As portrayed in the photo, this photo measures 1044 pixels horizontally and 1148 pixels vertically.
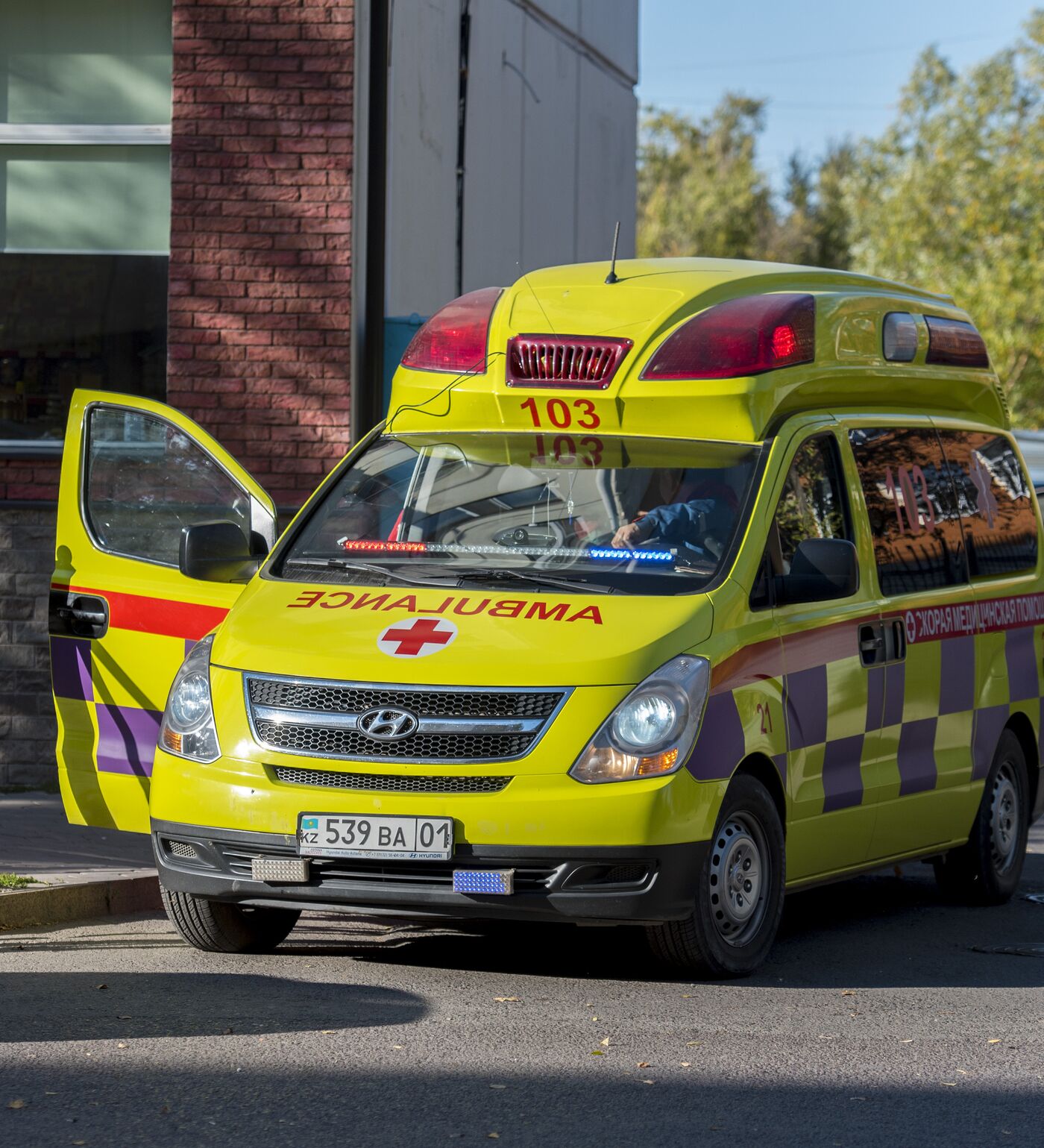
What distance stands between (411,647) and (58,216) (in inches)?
261

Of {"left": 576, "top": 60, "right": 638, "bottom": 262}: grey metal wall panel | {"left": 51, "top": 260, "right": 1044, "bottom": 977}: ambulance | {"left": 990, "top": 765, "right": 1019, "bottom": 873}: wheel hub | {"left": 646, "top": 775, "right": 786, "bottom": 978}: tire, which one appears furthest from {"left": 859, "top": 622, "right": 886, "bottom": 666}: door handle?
{"left": 576, "top": 60, "right": 638, "bottom": 262}: grey metal wall panel

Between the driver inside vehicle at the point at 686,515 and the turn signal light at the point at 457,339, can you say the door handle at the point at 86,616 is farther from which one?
the driver inside vehicle at the point at 686,515

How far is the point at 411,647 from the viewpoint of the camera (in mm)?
6199

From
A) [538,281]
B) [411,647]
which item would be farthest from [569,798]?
[538,281]

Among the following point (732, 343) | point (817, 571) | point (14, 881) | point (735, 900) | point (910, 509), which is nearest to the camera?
point (735, 900)

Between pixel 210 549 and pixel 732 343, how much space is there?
1.98 meters

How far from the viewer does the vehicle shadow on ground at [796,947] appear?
6781mm

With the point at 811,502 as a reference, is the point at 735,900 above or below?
below

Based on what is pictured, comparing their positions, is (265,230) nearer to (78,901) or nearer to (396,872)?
(78,901)

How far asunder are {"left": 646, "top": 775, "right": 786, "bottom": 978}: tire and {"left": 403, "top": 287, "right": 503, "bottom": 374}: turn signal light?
1.94 meters

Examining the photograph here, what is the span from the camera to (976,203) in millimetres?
46562

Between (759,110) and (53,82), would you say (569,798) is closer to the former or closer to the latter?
(53,82)

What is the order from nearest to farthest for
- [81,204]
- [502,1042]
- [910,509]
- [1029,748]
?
[502,1042] < [910,509] < [1029,748] < [81,204]

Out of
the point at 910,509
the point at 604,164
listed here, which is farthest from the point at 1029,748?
the point at 604,164
